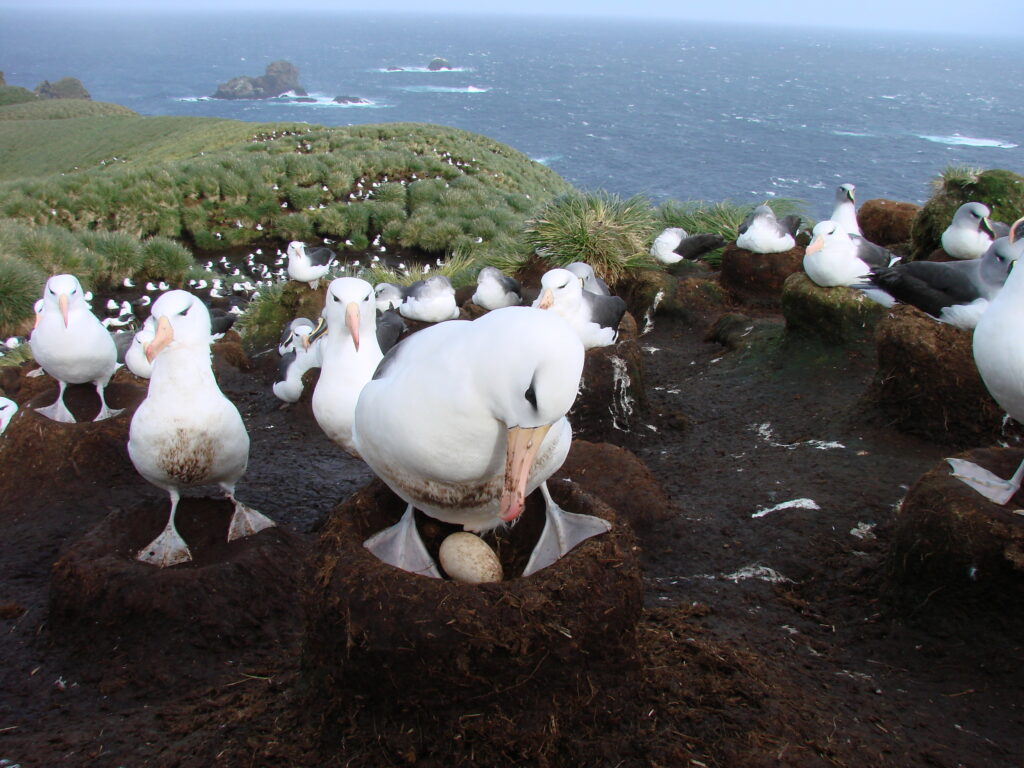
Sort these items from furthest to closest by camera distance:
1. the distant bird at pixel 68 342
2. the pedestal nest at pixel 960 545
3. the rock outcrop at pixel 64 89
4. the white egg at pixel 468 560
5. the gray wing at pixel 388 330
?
the rock outcrop at pixel 64 89, the gray wing at pixel 388 330, the distant bird at pixel 68 342, the pedestal nest at pixel 960 545, the white egg at pixel 468 560

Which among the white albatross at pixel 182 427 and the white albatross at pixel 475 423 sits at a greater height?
the white albatross at pixel 475 423

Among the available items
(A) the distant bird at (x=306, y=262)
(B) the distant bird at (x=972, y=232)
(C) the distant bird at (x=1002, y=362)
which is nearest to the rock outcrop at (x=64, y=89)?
(A) the distant bird at (x=306, y=262)

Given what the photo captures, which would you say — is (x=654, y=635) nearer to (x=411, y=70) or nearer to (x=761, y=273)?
(x=761, y=273)

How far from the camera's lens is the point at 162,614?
370 centimetres

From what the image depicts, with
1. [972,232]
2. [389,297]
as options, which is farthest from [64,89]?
[972,232]

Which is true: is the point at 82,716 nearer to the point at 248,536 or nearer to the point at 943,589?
the point at 248,536

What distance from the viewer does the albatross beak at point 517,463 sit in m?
2.51

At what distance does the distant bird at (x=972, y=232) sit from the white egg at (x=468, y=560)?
6138 millimetres

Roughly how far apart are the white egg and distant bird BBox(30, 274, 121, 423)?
3.88m

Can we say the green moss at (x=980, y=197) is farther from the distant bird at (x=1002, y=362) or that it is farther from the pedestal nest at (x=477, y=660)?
the pedestal nest at (x=477, y=660)

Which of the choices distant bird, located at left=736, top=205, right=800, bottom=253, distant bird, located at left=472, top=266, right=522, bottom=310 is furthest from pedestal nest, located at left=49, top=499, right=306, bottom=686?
distant bird, located at left=736, top=205, right=800, bottom=253

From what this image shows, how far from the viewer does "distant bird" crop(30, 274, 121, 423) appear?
227 inches

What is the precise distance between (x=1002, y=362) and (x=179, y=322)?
419 centimetres

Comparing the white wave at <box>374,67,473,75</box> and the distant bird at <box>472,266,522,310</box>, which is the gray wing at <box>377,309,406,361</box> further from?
the white wave at <box>374,67,473,75</box>
